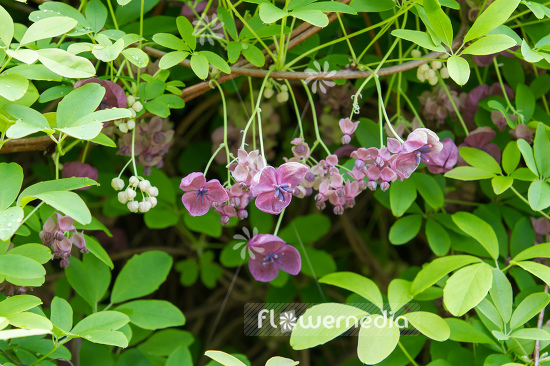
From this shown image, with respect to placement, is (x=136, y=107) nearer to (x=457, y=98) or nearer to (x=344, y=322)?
(x=344, y=322)

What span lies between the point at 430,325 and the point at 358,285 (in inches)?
6.0

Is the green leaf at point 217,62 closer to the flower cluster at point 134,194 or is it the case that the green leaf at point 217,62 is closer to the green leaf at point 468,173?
the flower cluster at point 134,194

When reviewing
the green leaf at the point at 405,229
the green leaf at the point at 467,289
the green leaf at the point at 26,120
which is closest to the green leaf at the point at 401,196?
the green leaf at the point at 405,229

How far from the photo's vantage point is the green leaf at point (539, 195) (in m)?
0.91

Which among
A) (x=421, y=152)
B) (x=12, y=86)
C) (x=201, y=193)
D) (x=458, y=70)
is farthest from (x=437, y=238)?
(x=12, y=86)

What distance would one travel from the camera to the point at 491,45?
84cm

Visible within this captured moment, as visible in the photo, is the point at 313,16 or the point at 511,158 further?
the point at 511,158

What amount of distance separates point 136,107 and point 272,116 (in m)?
0.58

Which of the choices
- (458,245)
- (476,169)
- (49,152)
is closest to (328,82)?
(476,169)

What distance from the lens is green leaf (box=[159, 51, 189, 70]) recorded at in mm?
860

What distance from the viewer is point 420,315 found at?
3.09 ft

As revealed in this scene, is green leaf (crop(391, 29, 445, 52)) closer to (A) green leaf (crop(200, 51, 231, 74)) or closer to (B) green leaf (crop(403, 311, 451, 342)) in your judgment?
(A) green leaf (crop(200, 51, 231, 74))

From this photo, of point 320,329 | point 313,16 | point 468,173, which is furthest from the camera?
point 468,173

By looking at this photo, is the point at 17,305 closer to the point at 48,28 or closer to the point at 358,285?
the point at 48,28
